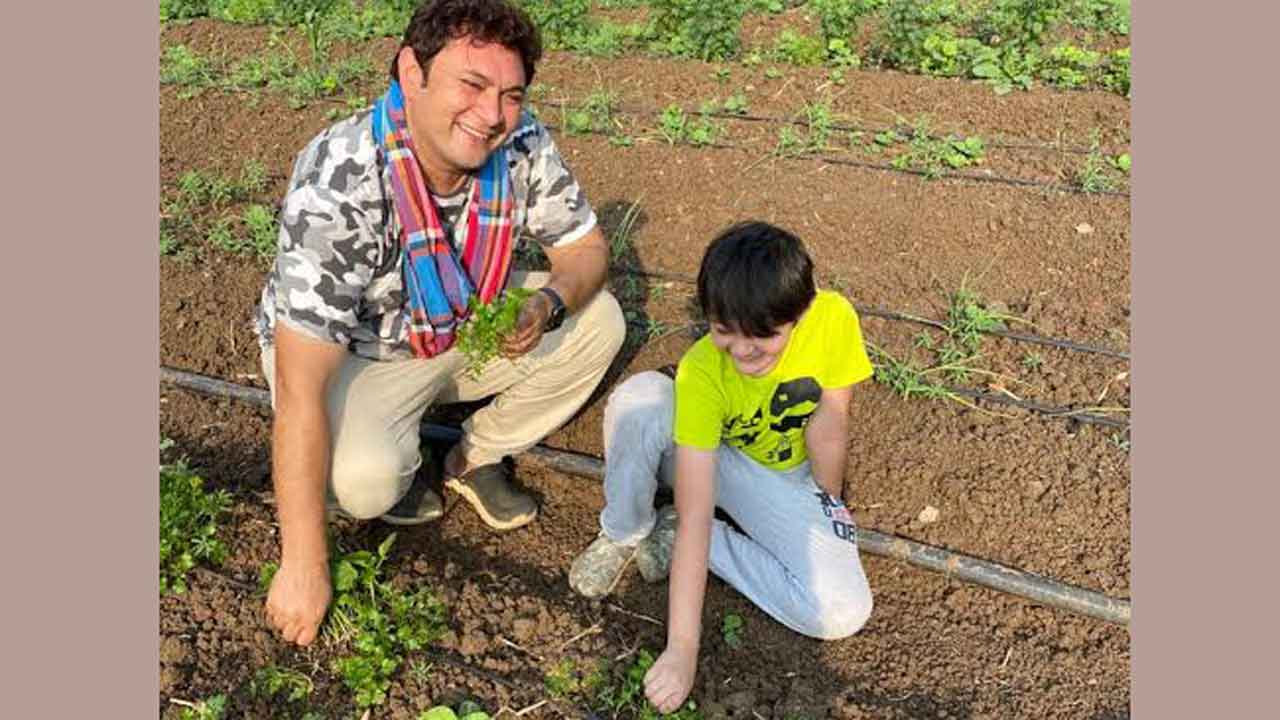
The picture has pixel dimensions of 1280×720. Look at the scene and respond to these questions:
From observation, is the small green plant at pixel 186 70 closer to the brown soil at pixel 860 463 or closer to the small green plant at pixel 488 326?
the brown soil at pixel 860 463

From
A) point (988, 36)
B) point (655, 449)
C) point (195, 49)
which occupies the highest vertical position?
point (988, 36)

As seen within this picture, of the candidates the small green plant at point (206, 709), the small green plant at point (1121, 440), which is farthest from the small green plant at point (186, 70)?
the small green plant at point (1121, 440)

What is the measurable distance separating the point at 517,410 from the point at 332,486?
0.61 metres

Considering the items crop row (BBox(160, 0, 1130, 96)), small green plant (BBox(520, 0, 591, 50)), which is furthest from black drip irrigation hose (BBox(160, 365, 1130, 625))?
small green plant (BBox(520, 0, 591, 50))

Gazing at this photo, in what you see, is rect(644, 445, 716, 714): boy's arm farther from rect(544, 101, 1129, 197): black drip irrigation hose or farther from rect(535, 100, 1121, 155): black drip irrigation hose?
rect(535, 100, 1121, 155): black drip irrigation hose

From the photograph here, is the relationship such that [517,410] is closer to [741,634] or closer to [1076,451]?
[741,634]

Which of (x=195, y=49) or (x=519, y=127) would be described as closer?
(x=519, y=127)

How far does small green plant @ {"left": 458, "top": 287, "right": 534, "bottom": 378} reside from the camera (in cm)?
269

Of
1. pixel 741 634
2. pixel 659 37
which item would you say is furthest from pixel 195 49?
pixel 741 634

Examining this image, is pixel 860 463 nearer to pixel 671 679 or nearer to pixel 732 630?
pixel 732 630

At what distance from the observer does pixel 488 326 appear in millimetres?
2688

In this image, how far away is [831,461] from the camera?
2.78m

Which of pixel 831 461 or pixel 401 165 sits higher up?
pixel 401 165

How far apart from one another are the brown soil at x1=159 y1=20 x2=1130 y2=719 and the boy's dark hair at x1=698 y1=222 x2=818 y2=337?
0.98 metres
